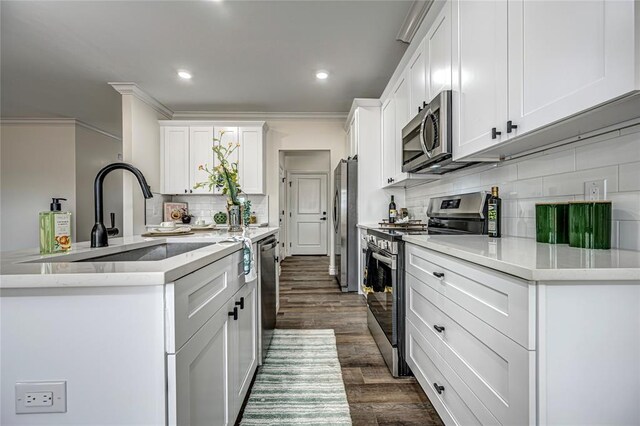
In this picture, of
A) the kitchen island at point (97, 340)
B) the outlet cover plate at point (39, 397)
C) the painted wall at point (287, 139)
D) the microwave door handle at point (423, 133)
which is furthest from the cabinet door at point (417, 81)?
the painted wall at point (287, 139)

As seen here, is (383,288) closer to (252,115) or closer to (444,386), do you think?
(444,386)

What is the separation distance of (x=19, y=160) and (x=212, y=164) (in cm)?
363

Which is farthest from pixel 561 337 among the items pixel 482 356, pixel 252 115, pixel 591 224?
pixel 252 115

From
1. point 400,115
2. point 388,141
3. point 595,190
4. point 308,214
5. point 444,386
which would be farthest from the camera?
point 308,214

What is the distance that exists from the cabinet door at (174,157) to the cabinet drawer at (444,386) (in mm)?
3890

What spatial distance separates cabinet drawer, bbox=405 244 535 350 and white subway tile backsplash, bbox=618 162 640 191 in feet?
2.09

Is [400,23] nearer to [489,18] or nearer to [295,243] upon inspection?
[489,18]

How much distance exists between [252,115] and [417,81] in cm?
317

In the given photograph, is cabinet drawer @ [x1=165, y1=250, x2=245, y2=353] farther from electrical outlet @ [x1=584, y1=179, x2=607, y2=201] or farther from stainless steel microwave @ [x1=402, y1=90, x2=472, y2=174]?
electrical outlet @ [x1=584, y1=179, x2=607, y2=201]

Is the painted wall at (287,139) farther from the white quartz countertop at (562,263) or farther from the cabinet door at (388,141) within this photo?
the white quartz countertop at (562,263)

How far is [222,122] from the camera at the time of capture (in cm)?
448

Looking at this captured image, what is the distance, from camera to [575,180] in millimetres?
1312

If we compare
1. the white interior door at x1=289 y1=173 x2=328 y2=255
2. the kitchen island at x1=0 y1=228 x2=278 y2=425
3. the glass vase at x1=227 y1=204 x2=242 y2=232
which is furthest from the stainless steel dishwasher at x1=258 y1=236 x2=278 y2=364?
the white interior door at x1=289 y1=173 x2=328 y2=255

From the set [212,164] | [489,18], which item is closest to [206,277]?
[489,18]
